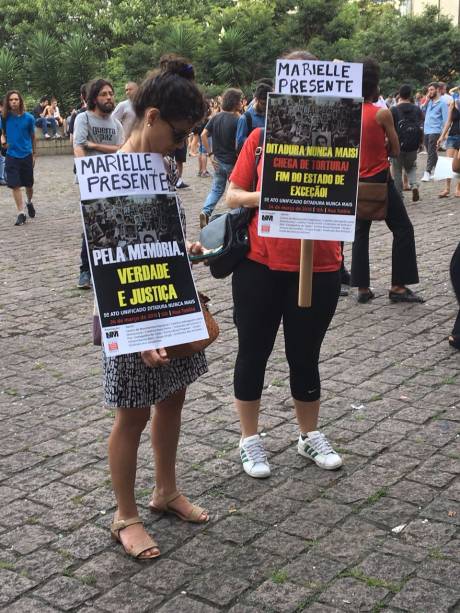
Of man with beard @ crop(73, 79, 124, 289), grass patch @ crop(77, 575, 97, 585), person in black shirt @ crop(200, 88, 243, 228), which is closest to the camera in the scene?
grass patch @ crop(77, 575, 97, 585)

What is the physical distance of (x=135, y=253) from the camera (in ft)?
10.5

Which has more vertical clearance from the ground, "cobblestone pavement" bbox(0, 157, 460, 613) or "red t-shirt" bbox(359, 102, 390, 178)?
A: "red t-shirt" bbox(359, 102, 390, 178)

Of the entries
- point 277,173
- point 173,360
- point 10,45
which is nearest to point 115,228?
point 173,360

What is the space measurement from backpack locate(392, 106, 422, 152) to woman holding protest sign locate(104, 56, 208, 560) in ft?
33.0

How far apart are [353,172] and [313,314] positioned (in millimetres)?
675

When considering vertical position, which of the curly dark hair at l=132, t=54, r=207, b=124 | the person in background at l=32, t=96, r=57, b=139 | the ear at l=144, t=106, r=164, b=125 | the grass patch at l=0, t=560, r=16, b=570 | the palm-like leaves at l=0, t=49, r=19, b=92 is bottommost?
the grass patch at l=0, t=560, r=16, b=570

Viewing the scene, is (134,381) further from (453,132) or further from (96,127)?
(453,132)

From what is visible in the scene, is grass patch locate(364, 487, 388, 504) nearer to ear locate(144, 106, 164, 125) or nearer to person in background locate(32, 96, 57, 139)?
ear locate(144, 106, 164, 125)

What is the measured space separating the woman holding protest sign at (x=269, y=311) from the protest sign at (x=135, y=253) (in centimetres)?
80

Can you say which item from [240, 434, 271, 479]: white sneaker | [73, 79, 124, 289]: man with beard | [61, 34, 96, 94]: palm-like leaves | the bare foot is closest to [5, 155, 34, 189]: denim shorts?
[73, 79, 124, 289]: man with beard

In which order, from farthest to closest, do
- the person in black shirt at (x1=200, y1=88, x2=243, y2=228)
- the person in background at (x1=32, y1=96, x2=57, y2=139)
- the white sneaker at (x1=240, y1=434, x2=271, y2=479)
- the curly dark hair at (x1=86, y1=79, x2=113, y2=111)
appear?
1. the person in background at (x1=32, y1=96, x2=57, y2=139)
2. the person in black shirt at (x1=200, y1=88, x2=243, y2=228)
3. the curly dark hair at (x1=86, y1=79, x2=113, y2=111)
4. the white sneaker at (x1=240, y1=434, x2=271, y2=479)

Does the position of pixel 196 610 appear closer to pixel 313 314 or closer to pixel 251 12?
pixel 313 314

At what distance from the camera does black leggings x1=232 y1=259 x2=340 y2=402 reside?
405 cm

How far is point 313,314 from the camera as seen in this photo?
4.07m
